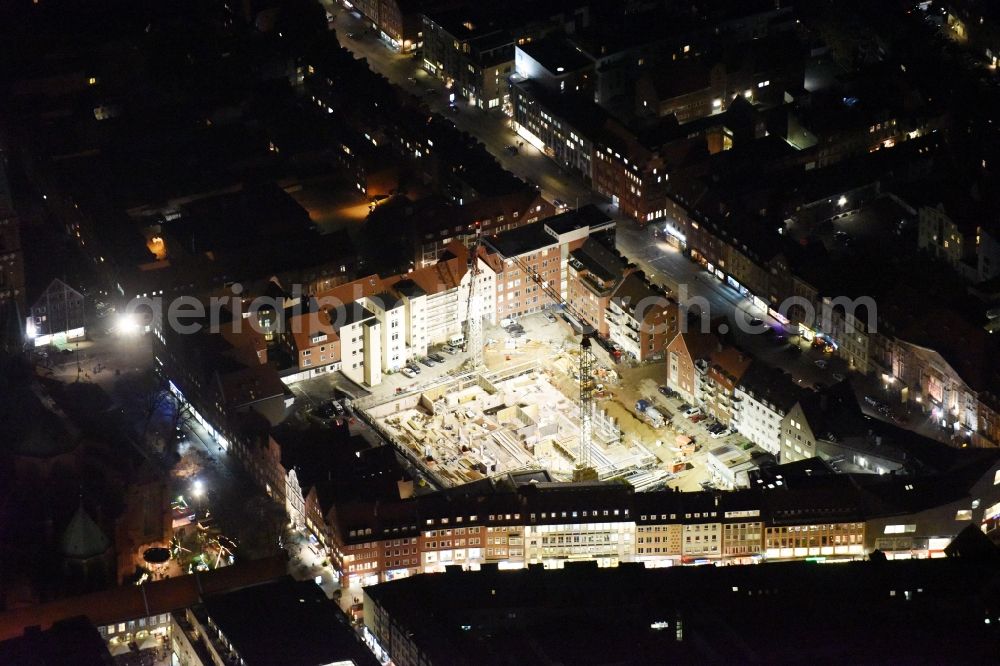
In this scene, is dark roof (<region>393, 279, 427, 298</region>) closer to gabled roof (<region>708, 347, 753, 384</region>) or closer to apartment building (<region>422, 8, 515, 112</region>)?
gabled roof (<region>708, 347, 753, 384</region>)

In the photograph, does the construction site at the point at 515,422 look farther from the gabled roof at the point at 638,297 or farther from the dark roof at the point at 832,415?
the dark roof at the point at 832,415

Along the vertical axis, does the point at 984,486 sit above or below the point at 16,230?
below

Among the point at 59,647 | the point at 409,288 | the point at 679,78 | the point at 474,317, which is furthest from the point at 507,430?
the point at 679,78

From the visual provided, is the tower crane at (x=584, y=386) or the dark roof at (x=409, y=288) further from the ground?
the dark roof at (x=409, y=288)

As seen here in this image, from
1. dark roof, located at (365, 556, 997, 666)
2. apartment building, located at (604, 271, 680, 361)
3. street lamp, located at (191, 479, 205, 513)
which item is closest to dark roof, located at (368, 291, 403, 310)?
apartment building, located at (604, 271, 680, 361)

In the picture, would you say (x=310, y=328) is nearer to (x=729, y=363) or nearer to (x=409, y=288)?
(x=409, y=288)

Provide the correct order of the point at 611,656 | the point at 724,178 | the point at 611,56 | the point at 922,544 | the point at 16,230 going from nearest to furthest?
the point at 611,656
the point at 922,544
the point at 16,230
the point at 724,178
the point at 611,56

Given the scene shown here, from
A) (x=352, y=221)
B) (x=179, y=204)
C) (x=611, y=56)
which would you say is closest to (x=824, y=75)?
(x=611, y=56)

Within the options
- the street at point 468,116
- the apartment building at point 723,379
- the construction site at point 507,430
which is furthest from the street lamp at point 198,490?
the street at point 468,116

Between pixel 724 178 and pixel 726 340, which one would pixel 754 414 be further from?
pixel 724 178
